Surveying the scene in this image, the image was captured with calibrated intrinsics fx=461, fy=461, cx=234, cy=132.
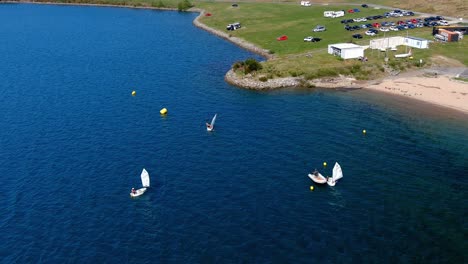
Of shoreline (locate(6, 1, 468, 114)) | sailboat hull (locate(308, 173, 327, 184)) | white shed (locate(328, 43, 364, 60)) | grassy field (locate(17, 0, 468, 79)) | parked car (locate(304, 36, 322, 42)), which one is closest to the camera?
sailboat hull (locate(308, 173, 327, 184))

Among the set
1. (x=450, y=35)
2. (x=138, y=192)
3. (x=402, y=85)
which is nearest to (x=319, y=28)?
(x=450, y=35)

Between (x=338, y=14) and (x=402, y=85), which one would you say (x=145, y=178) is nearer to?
(x=402, y=85)

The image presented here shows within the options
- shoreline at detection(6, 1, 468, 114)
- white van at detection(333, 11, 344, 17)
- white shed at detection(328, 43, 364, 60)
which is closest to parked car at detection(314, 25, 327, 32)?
white van at detection(333, 11, 344, 17)

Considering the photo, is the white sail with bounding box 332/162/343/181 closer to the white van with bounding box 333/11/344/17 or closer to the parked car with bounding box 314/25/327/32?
Result: the parked car with bounding box 314/25/327/32

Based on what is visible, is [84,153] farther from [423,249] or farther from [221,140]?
[423,249]

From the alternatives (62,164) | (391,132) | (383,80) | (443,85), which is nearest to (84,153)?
(62,164)
